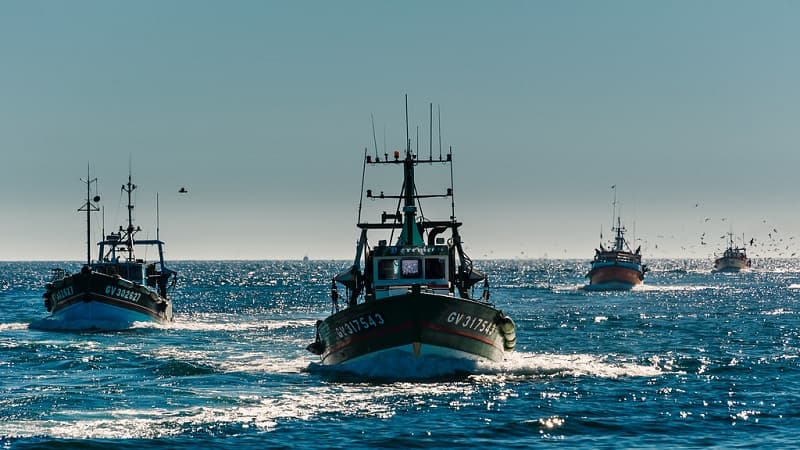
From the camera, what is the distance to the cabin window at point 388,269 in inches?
1625

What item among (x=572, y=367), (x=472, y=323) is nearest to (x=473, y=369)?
(x=472, y=323)

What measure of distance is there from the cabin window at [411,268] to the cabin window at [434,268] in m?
0.27

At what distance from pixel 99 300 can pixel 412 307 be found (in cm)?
3440

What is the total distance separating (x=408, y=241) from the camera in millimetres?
43656

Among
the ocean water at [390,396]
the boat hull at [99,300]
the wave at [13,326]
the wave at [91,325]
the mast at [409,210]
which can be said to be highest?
the mast at [409,210]

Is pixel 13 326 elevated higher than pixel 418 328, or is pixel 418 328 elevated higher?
pixel 418 328

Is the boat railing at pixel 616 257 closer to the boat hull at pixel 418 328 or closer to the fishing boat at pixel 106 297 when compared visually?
the fishing boat at pixel 106 297

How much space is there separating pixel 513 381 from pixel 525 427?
8879 mm

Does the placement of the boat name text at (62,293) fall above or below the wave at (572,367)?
above

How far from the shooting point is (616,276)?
15512 cm

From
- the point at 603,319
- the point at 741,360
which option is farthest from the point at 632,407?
the point at 603,319

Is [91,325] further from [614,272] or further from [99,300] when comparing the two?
[614,272]

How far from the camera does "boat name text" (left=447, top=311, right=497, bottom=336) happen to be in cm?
3775

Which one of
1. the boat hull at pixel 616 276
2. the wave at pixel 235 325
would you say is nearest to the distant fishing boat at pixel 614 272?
the boat hull at pixel 616 276
